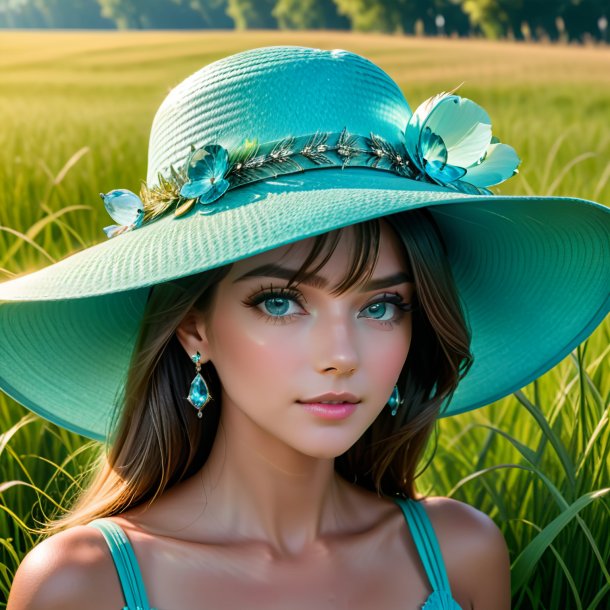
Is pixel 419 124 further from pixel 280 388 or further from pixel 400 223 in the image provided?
pixel 280 388

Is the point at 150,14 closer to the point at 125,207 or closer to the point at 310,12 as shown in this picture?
the point at 310,12

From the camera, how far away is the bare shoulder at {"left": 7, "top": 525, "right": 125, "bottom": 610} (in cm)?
136

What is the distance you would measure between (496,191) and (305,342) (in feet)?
2.70

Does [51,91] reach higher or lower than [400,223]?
lower

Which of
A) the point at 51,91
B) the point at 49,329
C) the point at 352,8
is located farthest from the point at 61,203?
the point at 352,8

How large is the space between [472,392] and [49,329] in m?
0.72

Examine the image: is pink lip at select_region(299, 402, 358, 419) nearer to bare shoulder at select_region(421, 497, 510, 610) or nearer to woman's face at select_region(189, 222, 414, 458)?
woman's face at select_region(189, 222, 414, 458)

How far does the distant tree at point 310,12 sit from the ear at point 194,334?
508 inches

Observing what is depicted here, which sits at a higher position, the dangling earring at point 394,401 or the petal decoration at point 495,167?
the petal decoration at point 495,167

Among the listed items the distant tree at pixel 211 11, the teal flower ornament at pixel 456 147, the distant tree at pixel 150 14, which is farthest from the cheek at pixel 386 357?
the distant tree at pixel 150 14

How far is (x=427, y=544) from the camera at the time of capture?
165 centimetres

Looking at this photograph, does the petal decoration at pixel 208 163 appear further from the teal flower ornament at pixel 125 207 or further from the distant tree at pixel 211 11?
the distant tree at pixel 211 11

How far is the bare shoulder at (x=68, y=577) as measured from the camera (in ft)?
4.47

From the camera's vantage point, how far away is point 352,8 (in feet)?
49.8
